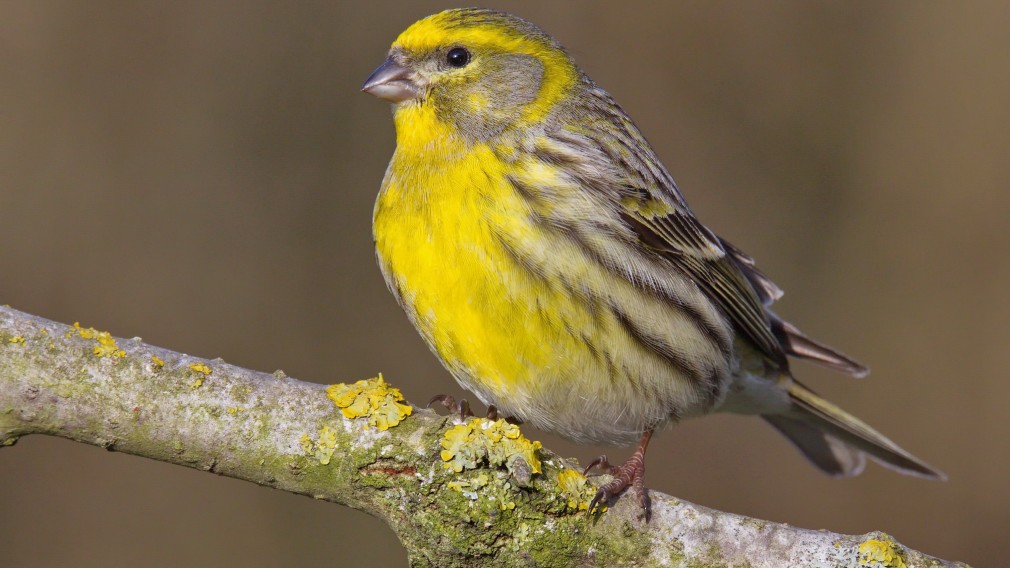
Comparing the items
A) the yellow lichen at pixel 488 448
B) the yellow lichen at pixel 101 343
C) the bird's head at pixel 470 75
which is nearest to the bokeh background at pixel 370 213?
the bird's head at pixel 470 75

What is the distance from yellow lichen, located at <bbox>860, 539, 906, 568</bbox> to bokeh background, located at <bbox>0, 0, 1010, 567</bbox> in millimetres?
4001

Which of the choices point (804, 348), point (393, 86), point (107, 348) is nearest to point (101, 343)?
point (107, 348)

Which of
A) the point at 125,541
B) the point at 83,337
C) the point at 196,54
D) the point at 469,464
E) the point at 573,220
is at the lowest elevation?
the point at 125,541

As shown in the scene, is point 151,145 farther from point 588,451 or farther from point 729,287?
point 729,287

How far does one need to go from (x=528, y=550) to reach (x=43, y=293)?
483cm

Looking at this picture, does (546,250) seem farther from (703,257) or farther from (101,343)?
(101,343)

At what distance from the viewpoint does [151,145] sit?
737 centimetres

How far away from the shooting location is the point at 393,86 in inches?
181

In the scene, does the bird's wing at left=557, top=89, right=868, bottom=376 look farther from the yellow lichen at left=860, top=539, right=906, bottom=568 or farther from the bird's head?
the yellow lichen at left=860, top=539, right=906, bottom=568

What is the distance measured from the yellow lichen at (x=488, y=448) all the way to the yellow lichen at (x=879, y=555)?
3.58ft

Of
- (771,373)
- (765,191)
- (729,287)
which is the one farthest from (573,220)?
(765,191)

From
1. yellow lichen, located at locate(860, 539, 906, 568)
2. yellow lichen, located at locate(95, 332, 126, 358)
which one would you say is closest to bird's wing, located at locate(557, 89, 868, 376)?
yellow lichen, located at locate(860, 539, 906, 568)

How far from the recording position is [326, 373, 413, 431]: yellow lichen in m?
3.46

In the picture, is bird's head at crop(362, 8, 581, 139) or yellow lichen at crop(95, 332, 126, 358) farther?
bird's head at crop(362, 8, 581, 139)
